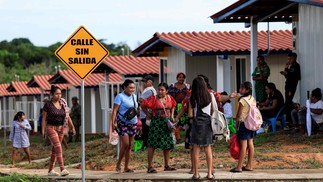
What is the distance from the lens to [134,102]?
16625 millimetres

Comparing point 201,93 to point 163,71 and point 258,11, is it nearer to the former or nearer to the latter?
point 258,11

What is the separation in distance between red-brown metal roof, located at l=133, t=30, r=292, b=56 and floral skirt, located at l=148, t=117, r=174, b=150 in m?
11.7

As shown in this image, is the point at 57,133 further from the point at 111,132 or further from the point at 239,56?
the point at 239,56

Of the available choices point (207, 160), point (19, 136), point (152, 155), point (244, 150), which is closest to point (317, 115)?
point (244, 150)

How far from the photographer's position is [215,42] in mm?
30062

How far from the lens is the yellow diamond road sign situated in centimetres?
1523

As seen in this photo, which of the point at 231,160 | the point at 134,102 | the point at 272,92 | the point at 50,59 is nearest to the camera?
the point at 134,102

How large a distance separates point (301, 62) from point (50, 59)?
83.5 metres

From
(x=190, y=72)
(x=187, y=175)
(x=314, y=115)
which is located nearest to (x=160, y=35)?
(x=190, y=72)

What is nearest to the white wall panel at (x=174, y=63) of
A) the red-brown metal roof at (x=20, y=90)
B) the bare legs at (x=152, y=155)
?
the bare legs at (x=152, y=155)

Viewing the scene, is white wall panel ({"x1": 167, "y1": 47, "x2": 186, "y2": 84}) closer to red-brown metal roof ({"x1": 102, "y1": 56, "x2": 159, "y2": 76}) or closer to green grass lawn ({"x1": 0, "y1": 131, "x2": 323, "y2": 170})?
red-brown metal roof ({"x1": 102, "y1": 56, "x2": 159, "y2": 76})

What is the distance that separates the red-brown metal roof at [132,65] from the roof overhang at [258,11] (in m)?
9.67

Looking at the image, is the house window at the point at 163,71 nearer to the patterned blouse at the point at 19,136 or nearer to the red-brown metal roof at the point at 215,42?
the red-brown metal roof at the point at 215,42

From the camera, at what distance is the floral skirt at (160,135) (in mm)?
16266
